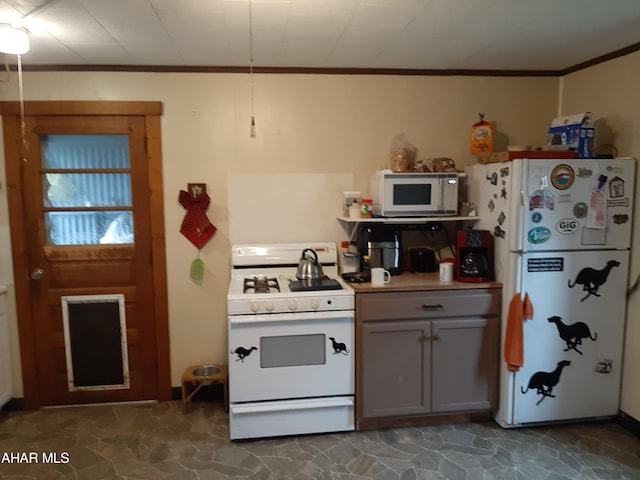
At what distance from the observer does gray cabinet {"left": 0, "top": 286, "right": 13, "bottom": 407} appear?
3.04 meters

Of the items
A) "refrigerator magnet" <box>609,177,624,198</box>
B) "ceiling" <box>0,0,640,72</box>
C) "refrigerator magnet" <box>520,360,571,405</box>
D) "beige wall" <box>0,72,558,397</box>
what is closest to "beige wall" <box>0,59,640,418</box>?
"beige wall" <box>0,72,558,397</box>

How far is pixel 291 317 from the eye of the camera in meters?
2.69

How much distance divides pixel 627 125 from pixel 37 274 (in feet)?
12.7

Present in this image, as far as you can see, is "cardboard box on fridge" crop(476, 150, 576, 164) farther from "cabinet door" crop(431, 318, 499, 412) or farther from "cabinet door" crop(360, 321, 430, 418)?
"cabinet door" crop(360, 321, 430, 418)

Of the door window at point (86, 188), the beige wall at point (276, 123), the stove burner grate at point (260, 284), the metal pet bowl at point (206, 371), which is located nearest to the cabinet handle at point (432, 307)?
the stove burner grate at point (260, 284)

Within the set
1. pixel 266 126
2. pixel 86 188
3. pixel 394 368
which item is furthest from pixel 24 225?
pixel 394 368

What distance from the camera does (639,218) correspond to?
2.74 metres

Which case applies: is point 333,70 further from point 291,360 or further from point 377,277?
point 291,360

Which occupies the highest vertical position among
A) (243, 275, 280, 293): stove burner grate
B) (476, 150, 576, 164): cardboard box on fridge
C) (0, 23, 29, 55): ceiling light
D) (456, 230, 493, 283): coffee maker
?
(0, 23, 29, 55): ceiling light

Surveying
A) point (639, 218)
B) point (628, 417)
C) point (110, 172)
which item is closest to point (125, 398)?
point (110, 172)

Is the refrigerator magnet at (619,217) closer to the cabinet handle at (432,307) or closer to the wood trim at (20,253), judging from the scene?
the cabinet handle at (432,307)

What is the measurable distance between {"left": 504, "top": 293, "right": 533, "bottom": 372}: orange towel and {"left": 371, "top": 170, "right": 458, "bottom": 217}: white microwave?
71cm

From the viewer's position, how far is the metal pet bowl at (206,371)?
3.23 meters

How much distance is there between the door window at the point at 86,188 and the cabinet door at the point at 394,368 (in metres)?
1.84
